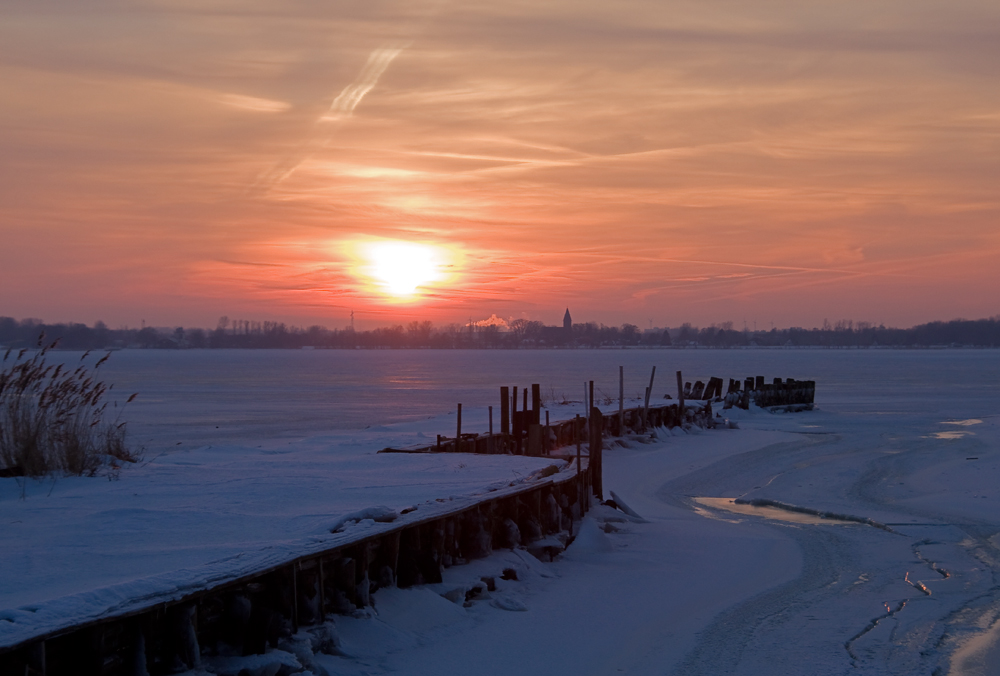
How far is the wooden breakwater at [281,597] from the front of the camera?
17.9 ft

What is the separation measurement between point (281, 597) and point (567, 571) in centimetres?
477

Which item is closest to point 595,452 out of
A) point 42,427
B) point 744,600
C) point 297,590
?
point 744,600

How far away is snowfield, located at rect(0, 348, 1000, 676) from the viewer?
715cm

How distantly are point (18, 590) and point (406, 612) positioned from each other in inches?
132

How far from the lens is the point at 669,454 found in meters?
25.6

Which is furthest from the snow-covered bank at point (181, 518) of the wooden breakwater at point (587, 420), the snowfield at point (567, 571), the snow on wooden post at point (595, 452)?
the wooden breakwater at point (587, 420)

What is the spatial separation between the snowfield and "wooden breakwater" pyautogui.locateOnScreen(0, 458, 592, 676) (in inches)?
6.7

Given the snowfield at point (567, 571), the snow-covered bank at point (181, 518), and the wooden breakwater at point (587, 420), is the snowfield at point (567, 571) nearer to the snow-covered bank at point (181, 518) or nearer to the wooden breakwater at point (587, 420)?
the snow-covered bank at point (181, 518)

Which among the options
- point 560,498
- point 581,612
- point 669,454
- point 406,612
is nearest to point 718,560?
point 560,498

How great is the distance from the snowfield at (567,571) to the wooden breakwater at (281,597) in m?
0.17

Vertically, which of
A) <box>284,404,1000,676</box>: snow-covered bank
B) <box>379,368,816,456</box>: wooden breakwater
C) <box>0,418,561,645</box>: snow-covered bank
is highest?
<box>0,418,561,645</box>: snow-covered bank

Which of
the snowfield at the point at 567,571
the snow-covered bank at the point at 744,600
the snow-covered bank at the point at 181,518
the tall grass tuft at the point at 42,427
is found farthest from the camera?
the tall grass tuft at the point at 42,427

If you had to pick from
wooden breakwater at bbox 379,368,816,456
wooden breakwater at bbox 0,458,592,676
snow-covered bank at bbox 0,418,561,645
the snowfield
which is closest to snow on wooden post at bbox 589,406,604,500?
wooden breakwater at bbox 379,368,816,456

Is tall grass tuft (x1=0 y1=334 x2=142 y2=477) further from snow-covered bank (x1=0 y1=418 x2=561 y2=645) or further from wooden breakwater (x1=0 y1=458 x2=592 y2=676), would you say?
wooden breakwater (x1=0 y1=458 x2=592 y2=676)
